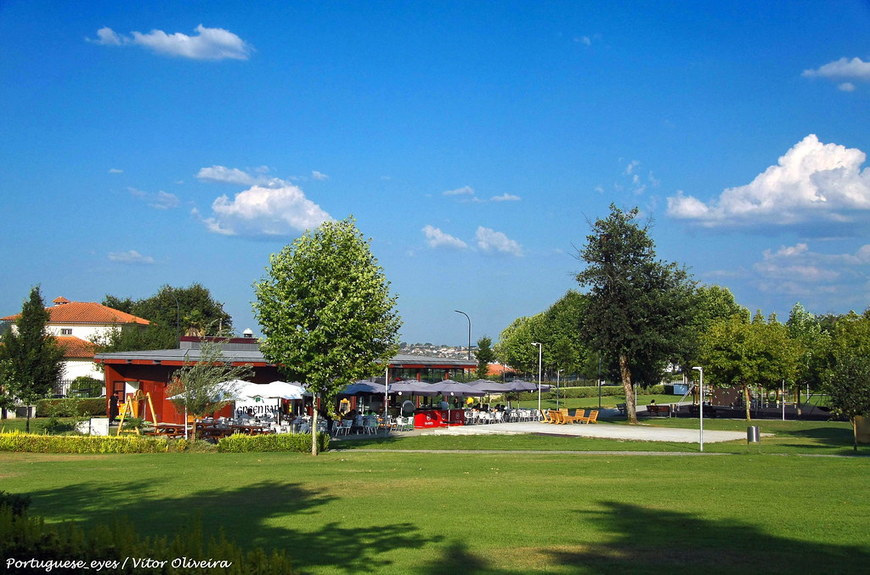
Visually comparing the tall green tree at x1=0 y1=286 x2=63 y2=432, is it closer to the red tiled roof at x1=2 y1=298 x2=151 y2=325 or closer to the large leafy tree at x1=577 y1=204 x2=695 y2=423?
the large leafy tree at x1=577 y1=204 x2=695 y2=423

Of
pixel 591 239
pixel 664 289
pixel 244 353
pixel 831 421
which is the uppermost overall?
pixel 591 239

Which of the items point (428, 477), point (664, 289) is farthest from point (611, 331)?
point (428, 477)

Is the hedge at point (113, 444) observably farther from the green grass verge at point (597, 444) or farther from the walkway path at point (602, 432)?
the walkway path at point (602, 432)

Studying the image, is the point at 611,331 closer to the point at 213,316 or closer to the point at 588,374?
the point at 588,374

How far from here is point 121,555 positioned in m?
6.89

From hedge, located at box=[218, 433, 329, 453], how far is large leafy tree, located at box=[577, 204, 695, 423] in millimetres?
24851

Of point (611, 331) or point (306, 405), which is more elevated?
point (611, 331)

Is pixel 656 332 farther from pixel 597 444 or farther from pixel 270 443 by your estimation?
pixel 270 443

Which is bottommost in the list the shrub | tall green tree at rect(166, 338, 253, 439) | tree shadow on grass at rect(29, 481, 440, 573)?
tree shadow on grass at rect(29, 481, 440, 573)

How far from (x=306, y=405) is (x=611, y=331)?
19.2 metres

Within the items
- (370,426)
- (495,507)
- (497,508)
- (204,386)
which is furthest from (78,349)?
(497,508)

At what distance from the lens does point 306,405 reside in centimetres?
4691

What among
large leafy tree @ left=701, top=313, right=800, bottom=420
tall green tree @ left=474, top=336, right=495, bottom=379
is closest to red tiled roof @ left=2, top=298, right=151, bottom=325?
tall green tree @ left=474, top=336, right=495, bottom=379

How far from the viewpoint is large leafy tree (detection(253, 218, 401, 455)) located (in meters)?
28.6
